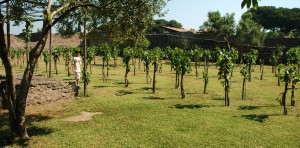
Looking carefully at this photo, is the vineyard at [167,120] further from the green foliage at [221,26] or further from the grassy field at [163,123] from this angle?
the green foliage at [221,26]

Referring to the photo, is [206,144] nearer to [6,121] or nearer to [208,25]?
[6,121]

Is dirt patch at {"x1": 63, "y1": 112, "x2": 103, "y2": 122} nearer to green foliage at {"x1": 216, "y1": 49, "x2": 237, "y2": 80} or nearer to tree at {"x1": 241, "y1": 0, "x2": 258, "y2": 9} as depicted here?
green foliage at {"x1": 216, "y1": 49, "x2": 237, "y2": 80}

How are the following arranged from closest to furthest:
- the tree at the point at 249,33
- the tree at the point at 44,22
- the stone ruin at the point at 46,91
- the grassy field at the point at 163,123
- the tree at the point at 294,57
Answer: the tree at the point at 44,22
the grassy field at the point at 163,123
the stone ruin at the point at 46,91
the tree at the point at 294,57
the tree at the point at 249,33

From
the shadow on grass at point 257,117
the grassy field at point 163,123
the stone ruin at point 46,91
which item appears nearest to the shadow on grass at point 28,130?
the grassy field at point 163,123

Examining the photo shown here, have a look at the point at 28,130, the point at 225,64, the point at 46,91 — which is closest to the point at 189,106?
the point at 225,64

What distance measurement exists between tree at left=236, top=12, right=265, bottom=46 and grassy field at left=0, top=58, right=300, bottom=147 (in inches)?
1202

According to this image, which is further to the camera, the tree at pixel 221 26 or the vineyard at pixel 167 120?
the tree at pixel 221 26

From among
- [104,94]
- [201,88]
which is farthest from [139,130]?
[201,88]

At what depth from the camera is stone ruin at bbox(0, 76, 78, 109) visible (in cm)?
1271

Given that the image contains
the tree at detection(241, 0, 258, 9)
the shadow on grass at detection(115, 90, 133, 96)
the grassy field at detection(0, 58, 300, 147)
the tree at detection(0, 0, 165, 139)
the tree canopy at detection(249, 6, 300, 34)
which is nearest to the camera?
the tree at detection(241, 0, 258, 9)

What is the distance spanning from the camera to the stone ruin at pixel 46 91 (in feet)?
41.7

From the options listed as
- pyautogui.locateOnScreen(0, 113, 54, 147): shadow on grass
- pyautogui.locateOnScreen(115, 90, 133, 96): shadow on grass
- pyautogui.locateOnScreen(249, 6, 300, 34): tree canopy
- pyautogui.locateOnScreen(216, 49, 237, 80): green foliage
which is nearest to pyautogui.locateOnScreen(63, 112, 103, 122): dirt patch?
pyautogui.locateOnScreen(0, 113, 54, 147): shadow on grass

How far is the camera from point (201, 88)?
19.0 metres

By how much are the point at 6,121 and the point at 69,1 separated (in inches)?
199
